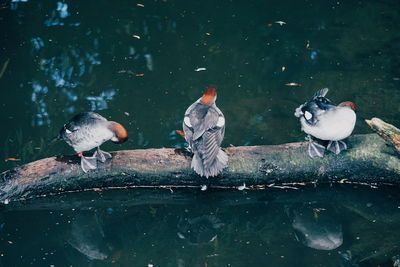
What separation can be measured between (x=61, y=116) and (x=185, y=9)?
4.11m

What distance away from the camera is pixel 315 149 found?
592cm

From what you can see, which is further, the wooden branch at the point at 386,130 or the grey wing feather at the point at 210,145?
the grey wing feather at the point at 210,145

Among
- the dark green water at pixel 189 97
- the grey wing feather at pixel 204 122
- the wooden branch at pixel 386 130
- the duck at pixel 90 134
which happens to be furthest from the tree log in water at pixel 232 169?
the wooden branch at pixel 386 130

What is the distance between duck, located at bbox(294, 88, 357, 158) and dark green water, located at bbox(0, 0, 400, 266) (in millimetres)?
584

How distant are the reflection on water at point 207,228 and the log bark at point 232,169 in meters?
0.19

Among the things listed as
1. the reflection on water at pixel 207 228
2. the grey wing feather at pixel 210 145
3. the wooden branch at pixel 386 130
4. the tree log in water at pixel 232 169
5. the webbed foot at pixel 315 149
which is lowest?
the reflection on water at pixel 207 228

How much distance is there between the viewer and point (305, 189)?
6.13 m

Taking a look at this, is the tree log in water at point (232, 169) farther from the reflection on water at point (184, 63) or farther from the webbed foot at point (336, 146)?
the reflection on water at point (184, 63)

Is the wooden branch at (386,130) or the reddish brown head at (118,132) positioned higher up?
the wooden branch at (386,130)

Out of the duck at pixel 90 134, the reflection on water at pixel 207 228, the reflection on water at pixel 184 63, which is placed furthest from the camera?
the reflection on water at pixel 184 63

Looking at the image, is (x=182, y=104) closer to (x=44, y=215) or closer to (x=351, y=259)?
(x=44, y=215)

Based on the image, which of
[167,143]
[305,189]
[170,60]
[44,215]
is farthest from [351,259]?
[170,60]

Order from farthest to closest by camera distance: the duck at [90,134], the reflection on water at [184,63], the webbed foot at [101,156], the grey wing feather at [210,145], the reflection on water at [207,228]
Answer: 1. the reflection on water at [184,63]
2. the webbed foot at [101,156]
3. the duck at [90,134]
4. the grey wing feather at [210,145]
5. the reflection on water at [207,228]

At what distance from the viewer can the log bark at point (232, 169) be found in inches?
A: 227
